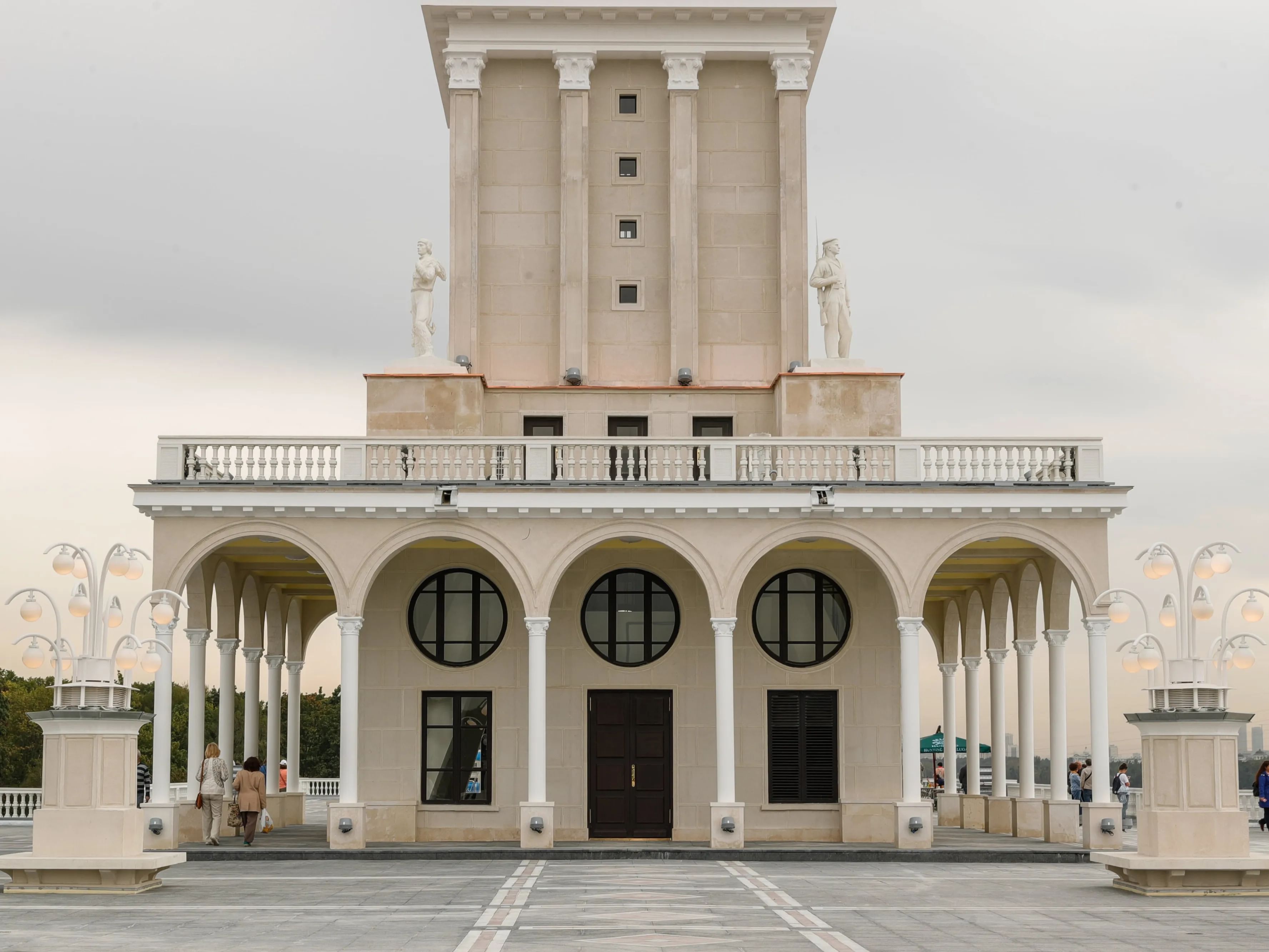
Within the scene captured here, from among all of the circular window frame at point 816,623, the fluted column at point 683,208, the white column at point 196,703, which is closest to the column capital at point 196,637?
the white column at point 196,703

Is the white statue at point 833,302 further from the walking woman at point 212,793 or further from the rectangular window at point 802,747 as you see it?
the walking woman at point 212,793

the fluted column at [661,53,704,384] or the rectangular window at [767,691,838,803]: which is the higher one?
the fluted column at [661,53,704,384]

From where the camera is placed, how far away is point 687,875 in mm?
21609

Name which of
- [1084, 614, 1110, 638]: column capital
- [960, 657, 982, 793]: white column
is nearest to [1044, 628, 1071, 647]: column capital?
[1084, 614, 1110, 638]: column capital

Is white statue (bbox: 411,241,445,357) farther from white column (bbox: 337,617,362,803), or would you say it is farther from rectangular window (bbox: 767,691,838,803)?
rectangular window (bbox: 767,691,838,803)

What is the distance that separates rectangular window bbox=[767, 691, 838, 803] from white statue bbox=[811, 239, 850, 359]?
21.8 feet

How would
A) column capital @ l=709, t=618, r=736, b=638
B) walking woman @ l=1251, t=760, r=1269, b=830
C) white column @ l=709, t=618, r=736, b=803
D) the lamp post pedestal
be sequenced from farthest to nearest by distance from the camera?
walking woman @ l=1251, t=760, r=1269, b=830
column capital @ l=709, t=618, r=736, b=638
white column @ l=709, t=618, r=736, b=803
the lamp post pedestal

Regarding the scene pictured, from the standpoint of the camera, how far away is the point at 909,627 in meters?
26.7

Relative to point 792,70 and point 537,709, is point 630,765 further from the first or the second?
point 792,70

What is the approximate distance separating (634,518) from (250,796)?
311 inches

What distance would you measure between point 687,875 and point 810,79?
19.0m

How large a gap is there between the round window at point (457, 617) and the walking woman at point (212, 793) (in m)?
3.94

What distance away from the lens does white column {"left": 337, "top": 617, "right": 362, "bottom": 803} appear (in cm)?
2605

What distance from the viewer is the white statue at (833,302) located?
101ft
